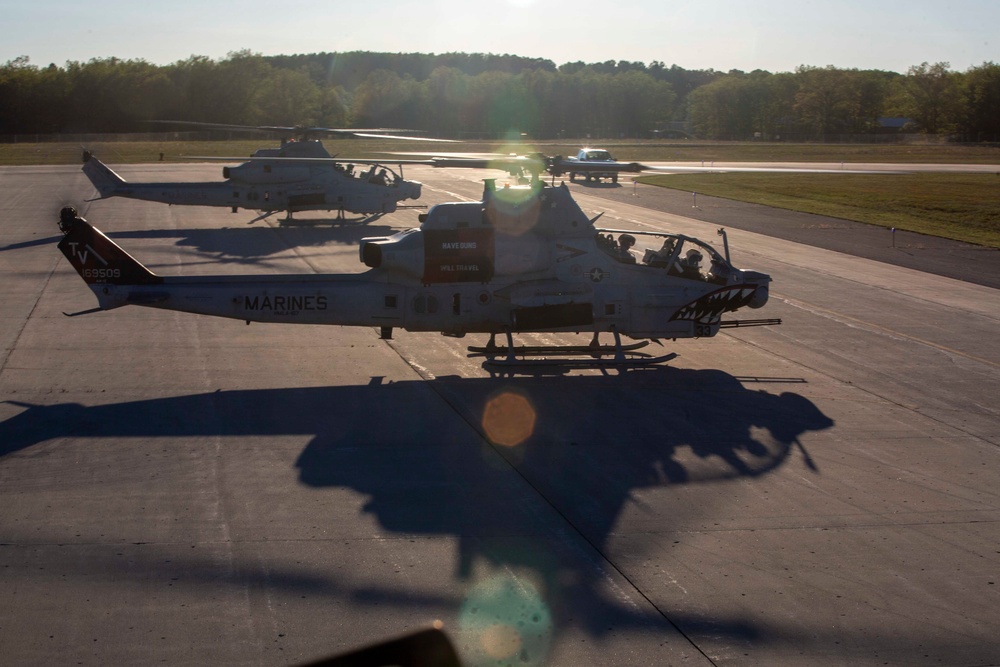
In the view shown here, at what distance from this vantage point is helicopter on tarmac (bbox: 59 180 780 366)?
1548cm

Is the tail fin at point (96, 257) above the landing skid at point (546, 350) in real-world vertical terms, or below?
above

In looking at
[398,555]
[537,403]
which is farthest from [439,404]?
[398,555]

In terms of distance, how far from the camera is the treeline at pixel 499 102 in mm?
105625

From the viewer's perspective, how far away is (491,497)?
34.4ft

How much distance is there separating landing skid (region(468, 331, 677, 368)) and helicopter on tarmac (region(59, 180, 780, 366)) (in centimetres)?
2

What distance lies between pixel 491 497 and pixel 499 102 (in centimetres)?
13993

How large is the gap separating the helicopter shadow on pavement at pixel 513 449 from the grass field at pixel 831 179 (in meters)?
4.34

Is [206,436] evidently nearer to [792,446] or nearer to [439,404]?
[439,404]

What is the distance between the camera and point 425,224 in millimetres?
16016

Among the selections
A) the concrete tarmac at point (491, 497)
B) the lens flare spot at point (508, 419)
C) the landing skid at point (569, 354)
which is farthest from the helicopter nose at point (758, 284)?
the lens flare spot at point (508, 419)

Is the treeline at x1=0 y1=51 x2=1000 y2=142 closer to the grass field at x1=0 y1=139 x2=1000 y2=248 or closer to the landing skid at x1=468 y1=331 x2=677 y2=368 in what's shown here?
the grass field at x1=0 y1=139 x2=1000 y2=248

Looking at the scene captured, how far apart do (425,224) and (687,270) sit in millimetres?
4535

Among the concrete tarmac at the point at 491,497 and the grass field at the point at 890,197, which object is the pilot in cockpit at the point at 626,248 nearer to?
the concrete tarmac at the point at 491,497

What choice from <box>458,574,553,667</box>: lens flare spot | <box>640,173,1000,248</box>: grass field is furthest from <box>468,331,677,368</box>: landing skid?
<box>640,173,1000,248</box>: grass field
